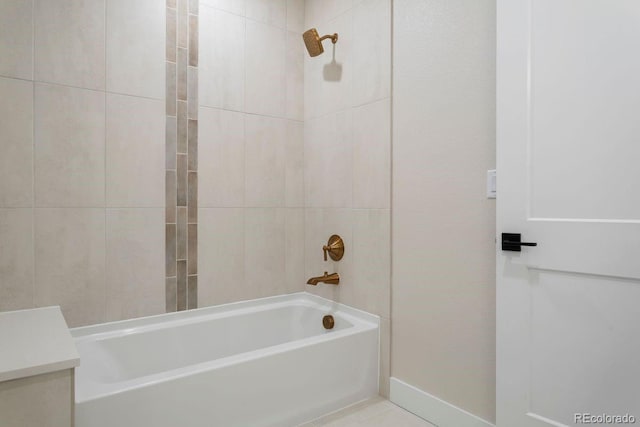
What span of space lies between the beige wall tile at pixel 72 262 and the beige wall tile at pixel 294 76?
1347 millimetres

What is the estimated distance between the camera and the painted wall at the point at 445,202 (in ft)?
5.31

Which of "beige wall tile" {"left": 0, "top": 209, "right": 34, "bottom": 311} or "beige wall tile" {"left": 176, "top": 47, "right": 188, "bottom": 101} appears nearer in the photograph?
"beige wall tile" {"left": 0, "top": 209, "right": 34, "bottom": 311}

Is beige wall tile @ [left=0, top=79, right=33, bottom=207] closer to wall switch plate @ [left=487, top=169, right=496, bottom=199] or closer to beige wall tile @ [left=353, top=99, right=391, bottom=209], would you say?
beige wall tile @ [left=353, top=99, right=391, bottom=209]

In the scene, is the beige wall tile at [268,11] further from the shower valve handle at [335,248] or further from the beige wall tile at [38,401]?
the beige wall tile at [38,401]

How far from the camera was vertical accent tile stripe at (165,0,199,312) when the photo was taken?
2133 millimetres

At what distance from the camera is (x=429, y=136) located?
1845mm

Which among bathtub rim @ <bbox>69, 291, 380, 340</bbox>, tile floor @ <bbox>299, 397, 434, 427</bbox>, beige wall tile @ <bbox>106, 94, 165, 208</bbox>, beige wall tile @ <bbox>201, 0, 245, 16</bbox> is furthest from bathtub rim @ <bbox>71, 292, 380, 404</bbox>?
beige wall tile @ <bbox>201, 0, 245, 16</bbox>

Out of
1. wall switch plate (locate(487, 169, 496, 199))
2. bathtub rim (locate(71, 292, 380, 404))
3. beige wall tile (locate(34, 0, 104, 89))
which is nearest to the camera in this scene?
bathtub rim (locate(71, 292, 380, 404))

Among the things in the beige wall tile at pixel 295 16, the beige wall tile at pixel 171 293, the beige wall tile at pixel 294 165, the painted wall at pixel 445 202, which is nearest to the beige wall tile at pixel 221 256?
the beige wall tile at pixel 171 293

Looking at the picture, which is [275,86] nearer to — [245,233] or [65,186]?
[245,233]

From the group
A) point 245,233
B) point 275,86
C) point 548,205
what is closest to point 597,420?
point 548,205

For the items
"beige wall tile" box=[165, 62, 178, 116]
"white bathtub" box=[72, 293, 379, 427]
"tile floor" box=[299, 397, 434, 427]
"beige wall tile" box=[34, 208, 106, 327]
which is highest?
"beige wall tile" box=[165, 62, 178, 116]

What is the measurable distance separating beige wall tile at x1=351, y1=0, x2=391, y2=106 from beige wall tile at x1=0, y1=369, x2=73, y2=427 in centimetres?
185

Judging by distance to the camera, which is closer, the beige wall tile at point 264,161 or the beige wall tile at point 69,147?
the beige wall tile at point 69,147
